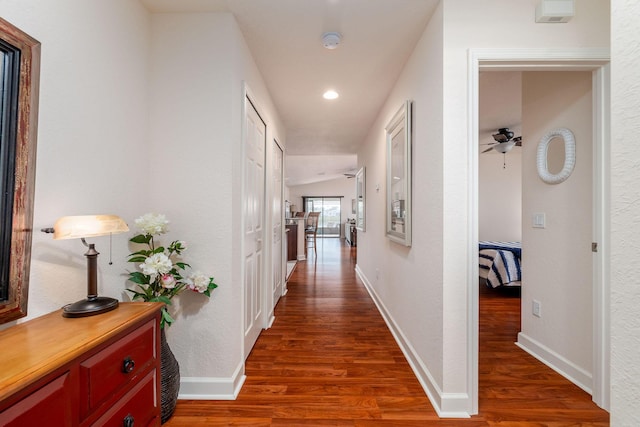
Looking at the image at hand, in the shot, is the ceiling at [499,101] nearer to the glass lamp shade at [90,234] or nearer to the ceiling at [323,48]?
the ceiling at [323,48]

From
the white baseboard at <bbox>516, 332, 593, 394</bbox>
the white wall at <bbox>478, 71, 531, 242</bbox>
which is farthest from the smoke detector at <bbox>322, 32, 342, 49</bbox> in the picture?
the white wall at <bbox>478, 71, 531, 242</bbox>

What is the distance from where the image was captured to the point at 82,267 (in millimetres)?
1261

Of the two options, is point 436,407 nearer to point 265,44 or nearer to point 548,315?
point 548,315

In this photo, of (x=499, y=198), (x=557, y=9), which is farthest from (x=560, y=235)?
(x=499, y=198)

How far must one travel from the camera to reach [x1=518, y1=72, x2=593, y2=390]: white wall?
1.85 metres

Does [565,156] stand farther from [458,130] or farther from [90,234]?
[90,234]

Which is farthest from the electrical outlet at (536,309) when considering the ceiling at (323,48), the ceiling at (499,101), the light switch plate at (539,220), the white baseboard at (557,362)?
the ceiling at (323,48)

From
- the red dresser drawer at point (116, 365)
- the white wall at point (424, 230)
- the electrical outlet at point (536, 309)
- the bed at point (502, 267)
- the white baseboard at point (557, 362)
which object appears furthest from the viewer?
the bed at point (502, 267)

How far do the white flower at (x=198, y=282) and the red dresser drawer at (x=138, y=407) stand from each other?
46cm

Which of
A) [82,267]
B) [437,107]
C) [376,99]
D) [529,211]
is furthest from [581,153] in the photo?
[82,267]

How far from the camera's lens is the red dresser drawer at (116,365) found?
0.83 meters

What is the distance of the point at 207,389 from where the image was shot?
172 centimetres

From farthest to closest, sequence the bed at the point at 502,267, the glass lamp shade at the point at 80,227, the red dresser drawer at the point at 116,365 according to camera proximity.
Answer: the bed at the point at 502,267 → the glass lamp shade at the point at 80,227 → the red dresser drawer at the point at 116,365

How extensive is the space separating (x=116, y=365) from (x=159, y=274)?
577 millimetres
